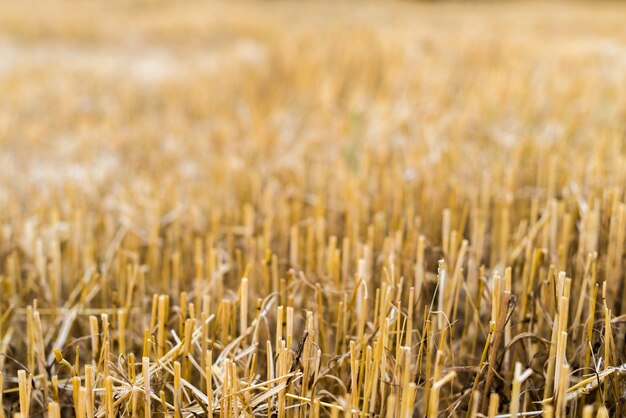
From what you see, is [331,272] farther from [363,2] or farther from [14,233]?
[363,2]

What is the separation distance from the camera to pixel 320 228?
140 cm

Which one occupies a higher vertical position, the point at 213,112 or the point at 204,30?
the point at 204,30

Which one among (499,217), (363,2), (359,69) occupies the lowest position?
(499,217)

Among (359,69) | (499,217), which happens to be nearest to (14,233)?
(499,217)

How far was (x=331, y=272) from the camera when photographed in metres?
1.28

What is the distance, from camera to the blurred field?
3.24ft

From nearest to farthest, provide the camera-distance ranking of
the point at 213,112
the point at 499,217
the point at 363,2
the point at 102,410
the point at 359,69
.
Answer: the point at 102,410 < the point at 499,217 < the point at 213,112 < the point at 359,69 < the point at 363,2

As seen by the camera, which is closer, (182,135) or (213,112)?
(182,135)

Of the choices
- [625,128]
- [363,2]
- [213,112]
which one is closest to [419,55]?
[213,112]

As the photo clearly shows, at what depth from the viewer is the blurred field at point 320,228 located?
988 millimetres

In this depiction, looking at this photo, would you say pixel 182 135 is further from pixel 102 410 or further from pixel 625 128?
pixel 102 410

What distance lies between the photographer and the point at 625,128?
217 cm

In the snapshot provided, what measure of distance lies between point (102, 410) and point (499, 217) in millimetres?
1020

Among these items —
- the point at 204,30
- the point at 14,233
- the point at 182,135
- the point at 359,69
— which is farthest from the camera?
the point at 204,30
